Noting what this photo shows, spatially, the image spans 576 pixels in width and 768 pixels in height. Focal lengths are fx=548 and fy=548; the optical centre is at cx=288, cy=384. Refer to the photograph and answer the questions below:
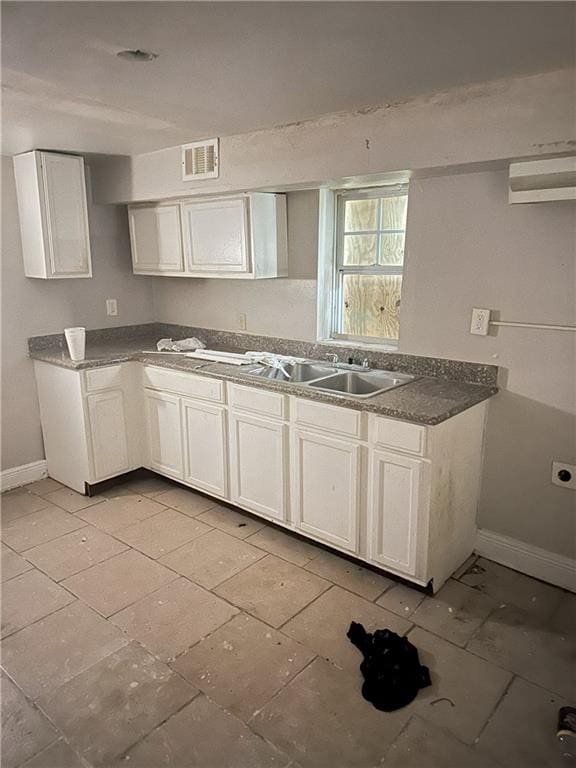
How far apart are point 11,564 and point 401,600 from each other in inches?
74.9

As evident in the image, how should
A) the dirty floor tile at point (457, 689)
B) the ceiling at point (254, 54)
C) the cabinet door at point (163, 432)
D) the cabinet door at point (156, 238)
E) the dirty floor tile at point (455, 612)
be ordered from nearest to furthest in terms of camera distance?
the ceiling at point (254, 54) → the dirty floor tile at point (457, 689) → the dirty floor tile at point (455, 612) → the cabinet door at point (163, 432) → the cabinet door at point (156, 238)

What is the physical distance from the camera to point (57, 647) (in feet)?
7.08

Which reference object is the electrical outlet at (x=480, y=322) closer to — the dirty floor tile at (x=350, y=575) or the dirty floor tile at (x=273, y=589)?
the dirty floor tile at (x=350, y=575)

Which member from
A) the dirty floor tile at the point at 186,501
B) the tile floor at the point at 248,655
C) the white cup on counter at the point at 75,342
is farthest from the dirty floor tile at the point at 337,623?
the white cup on counter at the point at 75,342

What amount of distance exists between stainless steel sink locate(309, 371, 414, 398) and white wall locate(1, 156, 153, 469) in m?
1.89

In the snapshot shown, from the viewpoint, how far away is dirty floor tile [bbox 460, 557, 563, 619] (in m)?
2.38

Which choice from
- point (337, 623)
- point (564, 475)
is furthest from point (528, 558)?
point (337, 623)

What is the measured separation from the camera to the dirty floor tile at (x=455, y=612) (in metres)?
2.22

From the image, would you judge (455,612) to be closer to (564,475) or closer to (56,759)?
(564,475)

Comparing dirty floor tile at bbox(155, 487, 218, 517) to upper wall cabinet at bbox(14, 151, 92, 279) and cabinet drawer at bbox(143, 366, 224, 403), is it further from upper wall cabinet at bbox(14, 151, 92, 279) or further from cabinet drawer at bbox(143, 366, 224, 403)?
upper wall cabinet at bbox(14, 151, 92, 279)

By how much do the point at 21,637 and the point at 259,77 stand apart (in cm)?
234

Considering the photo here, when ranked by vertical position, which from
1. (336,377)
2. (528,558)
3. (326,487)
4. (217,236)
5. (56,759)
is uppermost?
(217,236)

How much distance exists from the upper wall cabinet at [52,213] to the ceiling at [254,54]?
738 millimetres

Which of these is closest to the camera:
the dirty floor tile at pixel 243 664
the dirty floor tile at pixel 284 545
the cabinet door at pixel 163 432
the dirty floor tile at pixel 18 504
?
the dirty floor tile at pixel 243 664
